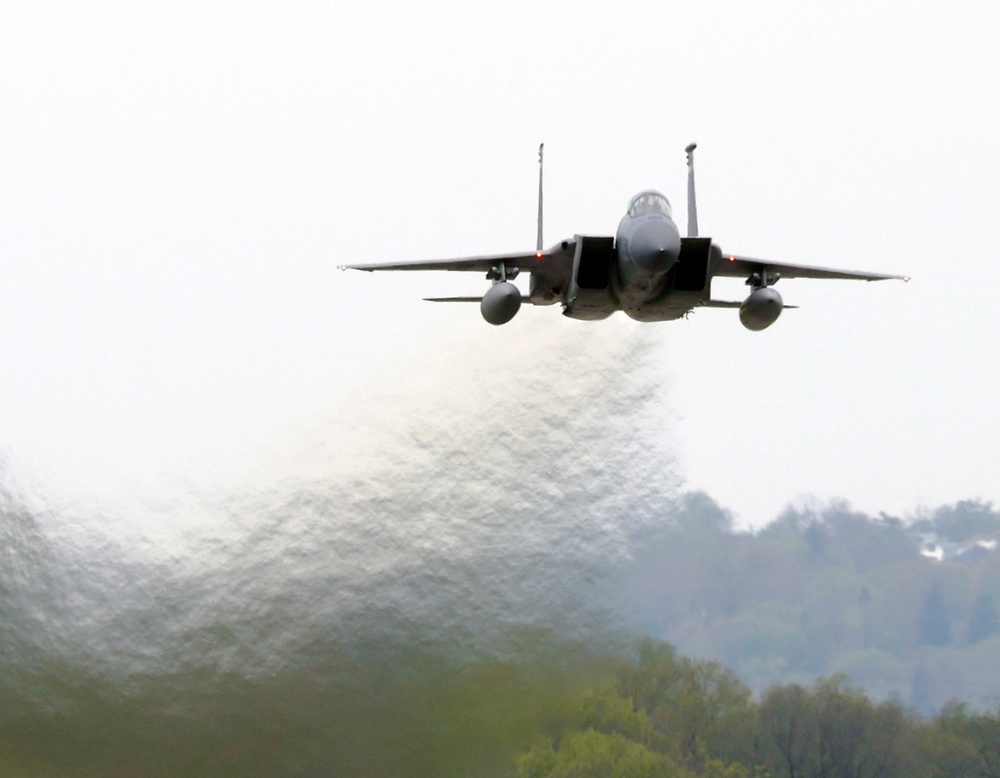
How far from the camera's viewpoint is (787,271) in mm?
19734

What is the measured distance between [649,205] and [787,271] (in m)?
3.52

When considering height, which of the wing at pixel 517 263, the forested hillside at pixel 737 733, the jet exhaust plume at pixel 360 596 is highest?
the wing at pixel 517 263

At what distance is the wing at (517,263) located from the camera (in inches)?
737

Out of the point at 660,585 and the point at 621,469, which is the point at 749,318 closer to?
the point at 621,469

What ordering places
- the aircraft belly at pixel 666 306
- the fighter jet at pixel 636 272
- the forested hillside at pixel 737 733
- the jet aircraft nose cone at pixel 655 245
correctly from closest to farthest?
the jet aircraft nose cone at pixel 655 245 < the fighter jet at pixel 636 272 < the aircraft belly at pixel 666 306 < the forested hillside at pixel 737 733

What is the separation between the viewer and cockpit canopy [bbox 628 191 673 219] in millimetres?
17484

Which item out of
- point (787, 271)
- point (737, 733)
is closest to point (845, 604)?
point (737, 733)

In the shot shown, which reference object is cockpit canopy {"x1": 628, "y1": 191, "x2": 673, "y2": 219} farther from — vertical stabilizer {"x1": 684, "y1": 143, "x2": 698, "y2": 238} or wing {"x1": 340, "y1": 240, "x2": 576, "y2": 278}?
vertical stabilizer {"x1": 684, "y1": 143, "x2": 698, "y2": 238}

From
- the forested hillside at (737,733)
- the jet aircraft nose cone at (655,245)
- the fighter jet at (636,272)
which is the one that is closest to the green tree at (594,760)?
the forested hillside at (737,733)

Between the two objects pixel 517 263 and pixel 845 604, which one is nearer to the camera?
pixel 517 263

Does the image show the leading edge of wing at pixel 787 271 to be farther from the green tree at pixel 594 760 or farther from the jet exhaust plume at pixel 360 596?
the green tree at pixel 594 760

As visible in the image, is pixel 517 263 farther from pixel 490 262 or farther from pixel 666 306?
pixel 666 306

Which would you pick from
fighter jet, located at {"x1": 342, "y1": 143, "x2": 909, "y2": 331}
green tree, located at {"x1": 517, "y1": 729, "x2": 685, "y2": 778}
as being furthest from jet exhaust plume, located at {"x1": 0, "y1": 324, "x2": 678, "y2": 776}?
fighter jet, located at {"x1": 342, "y1": 143, "x2": 909, "y2": 331}

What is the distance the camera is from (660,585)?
2427 cm
